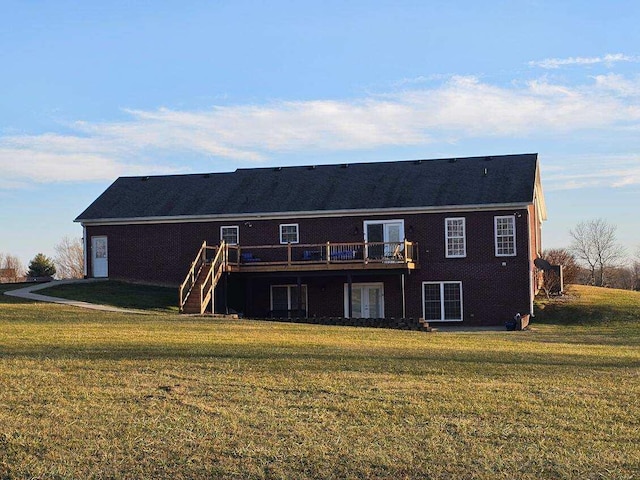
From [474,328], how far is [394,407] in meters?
21.2

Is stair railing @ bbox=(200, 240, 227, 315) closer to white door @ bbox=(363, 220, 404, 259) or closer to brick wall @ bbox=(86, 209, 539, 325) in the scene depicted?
brick wall @ bbox=(86, 209, 539, 325)

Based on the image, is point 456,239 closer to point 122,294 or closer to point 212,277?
point 212,277

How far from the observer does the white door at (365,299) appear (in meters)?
33.8

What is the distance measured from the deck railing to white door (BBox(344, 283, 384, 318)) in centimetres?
164

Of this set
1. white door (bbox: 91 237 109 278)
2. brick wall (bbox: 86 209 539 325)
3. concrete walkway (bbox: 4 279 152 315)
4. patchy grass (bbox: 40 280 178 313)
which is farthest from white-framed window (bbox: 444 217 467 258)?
white door (bbox: 91 237 109 278)

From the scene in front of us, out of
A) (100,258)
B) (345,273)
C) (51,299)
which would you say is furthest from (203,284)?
(100,258)

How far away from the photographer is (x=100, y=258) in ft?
120

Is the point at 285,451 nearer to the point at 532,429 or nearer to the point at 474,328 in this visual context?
the point at 532,429

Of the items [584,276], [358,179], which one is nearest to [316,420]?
[358,179]

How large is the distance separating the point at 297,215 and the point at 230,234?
9.89ft

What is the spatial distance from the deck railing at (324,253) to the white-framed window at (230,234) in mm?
826

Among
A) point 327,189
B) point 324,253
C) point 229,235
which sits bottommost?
point 324,253

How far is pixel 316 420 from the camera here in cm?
993

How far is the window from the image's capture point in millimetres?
34938
